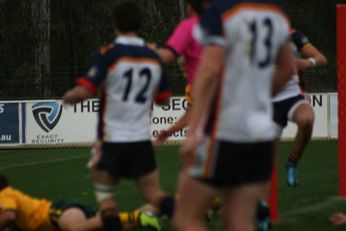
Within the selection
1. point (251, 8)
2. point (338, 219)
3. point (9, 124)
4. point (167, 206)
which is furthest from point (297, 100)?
point (9, 124)

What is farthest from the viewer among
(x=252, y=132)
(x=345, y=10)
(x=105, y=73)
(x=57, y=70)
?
(x=57, y=70)

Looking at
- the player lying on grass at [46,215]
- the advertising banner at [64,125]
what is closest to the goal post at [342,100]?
the player lying on grass at [46,215]

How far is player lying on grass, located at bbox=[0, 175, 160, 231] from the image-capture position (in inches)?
299

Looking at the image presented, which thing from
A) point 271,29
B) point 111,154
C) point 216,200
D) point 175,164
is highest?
point 271,29

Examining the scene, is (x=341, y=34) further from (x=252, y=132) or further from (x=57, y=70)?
(x=57, y=70)

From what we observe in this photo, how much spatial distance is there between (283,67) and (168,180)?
7.78 m

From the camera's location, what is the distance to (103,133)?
6574 millimetres

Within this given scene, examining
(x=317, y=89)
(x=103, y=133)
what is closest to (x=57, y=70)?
(x=317, y=89)

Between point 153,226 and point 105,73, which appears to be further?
point 153,226

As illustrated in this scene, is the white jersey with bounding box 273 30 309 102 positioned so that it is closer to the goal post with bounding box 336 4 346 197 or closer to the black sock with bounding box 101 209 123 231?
the goal post with bounding box 336 4 346 197

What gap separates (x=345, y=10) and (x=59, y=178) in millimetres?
6165

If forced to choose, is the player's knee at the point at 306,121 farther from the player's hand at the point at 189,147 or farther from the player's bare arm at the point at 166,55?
the player's hand at the point at 189,147

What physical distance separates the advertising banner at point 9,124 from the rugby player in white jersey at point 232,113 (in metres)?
17.8

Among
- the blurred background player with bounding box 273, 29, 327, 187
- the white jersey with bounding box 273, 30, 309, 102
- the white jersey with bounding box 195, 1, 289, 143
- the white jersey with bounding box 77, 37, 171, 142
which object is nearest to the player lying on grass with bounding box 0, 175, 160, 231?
the white jersey with bounding box 77, 37, 171, 142
